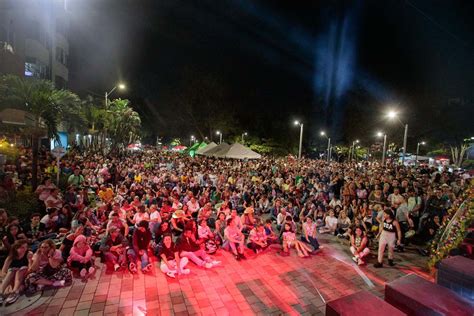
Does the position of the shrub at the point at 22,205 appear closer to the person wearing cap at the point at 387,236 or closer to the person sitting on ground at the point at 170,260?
the person sitting on ground at the point at 170,260

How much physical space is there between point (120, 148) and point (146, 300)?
37.1 meters

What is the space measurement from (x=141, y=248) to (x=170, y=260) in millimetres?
892

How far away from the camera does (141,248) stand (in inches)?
271

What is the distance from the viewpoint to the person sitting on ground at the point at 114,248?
646 cm

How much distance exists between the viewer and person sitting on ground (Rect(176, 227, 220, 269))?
→ 22.1ft

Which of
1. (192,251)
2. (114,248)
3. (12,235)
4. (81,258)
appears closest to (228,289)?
(192,251)

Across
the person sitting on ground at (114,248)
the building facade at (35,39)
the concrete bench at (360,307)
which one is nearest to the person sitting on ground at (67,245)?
the person sitting on ground at (114,248)

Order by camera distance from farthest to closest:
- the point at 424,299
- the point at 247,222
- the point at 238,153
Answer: the point at 238,153 < the point at 247,222 < the point at 424,299

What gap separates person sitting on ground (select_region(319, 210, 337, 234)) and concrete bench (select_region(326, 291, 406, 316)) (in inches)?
267

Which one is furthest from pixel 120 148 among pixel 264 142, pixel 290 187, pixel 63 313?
pixel 63 313

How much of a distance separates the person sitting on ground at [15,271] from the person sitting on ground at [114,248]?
1589 mm

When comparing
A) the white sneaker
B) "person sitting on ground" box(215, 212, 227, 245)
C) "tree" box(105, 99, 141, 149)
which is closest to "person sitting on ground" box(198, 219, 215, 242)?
"person sitting on ground" box(215, 212, 227, 245)

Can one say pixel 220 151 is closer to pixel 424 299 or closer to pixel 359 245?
pixel 359 245

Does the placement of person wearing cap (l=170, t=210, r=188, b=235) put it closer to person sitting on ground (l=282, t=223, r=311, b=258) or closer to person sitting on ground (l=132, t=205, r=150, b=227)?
person sitting on ground (l=132, t=205, r=150, b=227)
